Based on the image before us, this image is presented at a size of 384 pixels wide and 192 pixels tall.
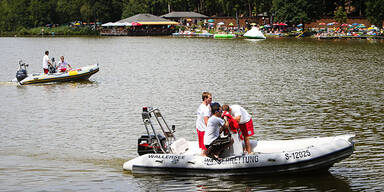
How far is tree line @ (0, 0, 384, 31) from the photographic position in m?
102

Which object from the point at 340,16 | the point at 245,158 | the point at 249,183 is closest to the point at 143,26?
the point at 340,16

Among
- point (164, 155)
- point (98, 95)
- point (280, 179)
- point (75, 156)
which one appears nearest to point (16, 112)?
point (98, 95)

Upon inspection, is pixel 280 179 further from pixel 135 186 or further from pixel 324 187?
pixel 135 186

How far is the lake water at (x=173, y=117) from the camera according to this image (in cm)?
1366

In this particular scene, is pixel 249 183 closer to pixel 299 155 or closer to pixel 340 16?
pixel 299 155

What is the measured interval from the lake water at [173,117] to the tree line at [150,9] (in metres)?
58.0

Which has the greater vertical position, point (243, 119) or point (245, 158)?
point (243, 119)

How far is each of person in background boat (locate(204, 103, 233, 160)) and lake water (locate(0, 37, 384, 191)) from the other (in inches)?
30.5

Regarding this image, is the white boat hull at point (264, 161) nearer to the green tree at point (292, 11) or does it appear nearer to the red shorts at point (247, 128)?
the red shorts at point (247, 128)

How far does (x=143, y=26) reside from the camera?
405 feet

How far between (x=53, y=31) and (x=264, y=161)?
432 feet

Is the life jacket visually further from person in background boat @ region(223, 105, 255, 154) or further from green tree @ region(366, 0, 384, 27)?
green tree @ region(366, 0, 384, 27)

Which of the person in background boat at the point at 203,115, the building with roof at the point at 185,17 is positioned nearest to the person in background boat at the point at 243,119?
the person in background boat at the point at 203,115

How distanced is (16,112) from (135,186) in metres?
12.6
